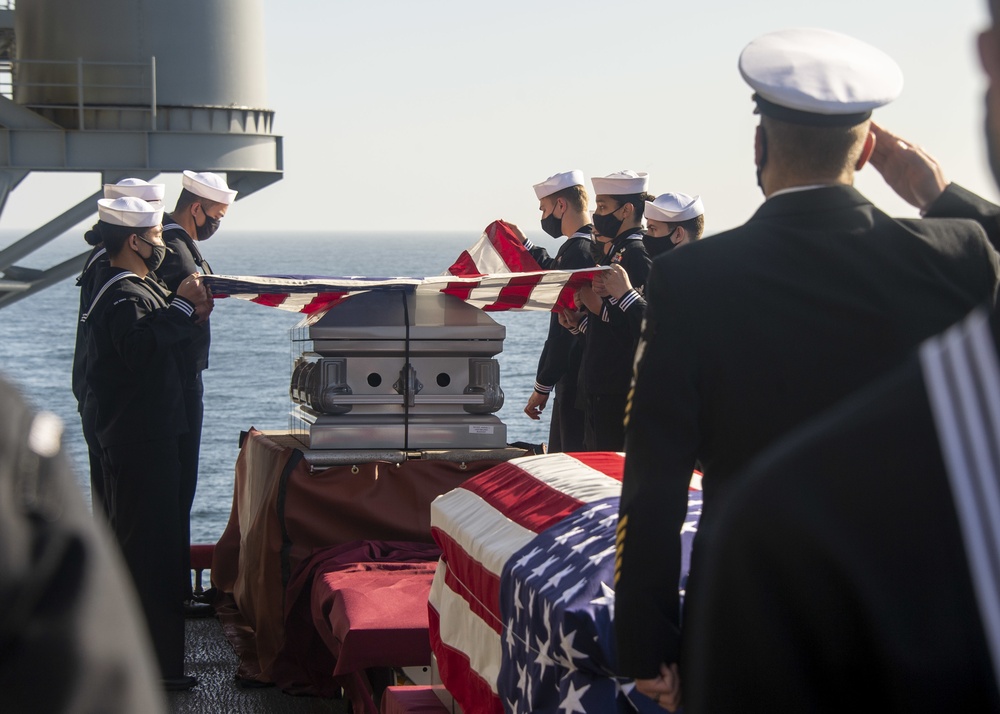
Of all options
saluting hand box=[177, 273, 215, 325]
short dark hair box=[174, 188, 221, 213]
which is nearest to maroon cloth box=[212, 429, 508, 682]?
saluting hand box=[177, 273, 215, 325]

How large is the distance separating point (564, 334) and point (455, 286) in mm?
2121

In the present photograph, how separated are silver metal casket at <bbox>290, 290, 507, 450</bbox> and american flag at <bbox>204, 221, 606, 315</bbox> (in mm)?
102

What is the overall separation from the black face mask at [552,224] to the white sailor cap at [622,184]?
49 cm

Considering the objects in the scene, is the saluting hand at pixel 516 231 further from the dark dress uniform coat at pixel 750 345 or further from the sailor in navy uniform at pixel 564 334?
the dark dress uniform coat at pixel 750 345

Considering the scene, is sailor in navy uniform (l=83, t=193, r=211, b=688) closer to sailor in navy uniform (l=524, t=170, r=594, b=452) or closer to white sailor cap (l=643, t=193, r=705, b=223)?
sailor in navy uniform (l=524, t=170, r=594, b=452)

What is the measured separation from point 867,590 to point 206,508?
22.7 metres

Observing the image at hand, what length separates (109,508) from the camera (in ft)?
17.6

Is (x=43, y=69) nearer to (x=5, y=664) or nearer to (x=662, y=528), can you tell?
(x=662, y=528)

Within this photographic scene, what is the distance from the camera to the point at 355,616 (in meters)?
4.09

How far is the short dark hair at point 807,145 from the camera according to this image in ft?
7.32

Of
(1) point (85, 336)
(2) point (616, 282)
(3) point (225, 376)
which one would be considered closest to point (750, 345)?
(2) point (616, 282)

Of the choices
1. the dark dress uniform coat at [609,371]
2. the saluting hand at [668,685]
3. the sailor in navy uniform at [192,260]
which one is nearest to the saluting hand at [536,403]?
the dark dress uniform coat at [609,371]

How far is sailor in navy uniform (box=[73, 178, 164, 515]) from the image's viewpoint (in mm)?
5566

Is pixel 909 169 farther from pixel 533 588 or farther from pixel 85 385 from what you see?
pixel 85 385
